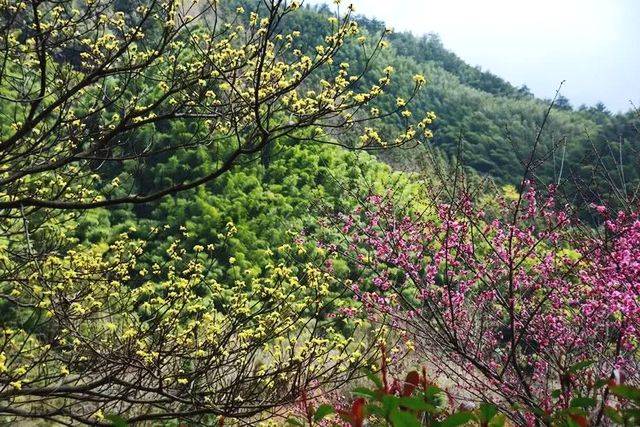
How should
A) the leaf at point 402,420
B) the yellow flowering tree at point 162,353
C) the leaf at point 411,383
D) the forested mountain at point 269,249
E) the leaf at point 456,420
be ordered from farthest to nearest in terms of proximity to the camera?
the yellow flowering tree at point 162,353
the forested mountain at point 269,249
the leaf at point 411,383
the leaf at point 456,420
the leaf at point 402,420

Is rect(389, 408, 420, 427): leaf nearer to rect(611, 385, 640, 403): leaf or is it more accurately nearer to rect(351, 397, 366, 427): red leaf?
rect(351, 397, 366, 427): red leaf

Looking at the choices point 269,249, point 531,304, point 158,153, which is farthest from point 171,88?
point 269,249

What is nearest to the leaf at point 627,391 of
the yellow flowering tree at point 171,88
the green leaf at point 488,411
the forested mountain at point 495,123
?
the green leaf at point 488,411

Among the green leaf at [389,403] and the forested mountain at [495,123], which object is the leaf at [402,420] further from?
the forested mountain at [495,123]

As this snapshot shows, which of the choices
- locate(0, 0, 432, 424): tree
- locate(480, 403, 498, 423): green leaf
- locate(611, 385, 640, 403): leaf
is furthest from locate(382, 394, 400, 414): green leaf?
locate(0, 0, 432, 424): tree

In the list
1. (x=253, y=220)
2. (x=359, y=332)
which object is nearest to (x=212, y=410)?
(x=359, y=332)

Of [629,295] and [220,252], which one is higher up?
[629,295]

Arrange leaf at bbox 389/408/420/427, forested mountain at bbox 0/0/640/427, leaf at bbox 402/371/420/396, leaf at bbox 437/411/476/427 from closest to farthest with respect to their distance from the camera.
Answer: leaf at bbox 389/408/420/427, leaf at bbox 437/411/476/427, leaf at bbox 402/371/420/396, forested mountain at bbox 0/0/640/427

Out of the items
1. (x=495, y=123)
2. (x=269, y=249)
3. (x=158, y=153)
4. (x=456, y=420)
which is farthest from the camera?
(x=495, y=123)

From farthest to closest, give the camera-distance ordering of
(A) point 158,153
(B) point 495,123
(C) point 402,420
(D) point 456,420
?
1. (B) point 495,123
2. (A) point 158,153
3. (D) point 456,420
4. (C) point 402,420

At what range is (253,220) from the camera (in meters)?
12.2

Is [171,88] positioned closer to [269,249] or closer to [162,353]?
[162,353]

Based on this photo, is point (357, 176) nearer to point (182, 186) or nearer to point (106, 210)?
point (106, 210)

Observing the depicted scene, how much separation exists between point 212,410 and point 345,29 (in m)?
2.40
